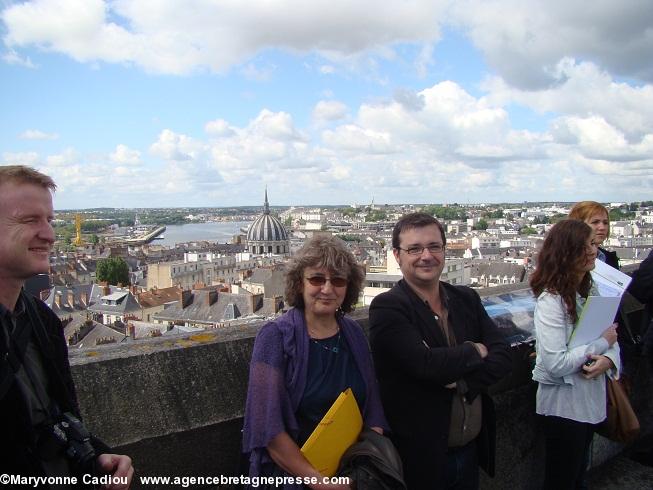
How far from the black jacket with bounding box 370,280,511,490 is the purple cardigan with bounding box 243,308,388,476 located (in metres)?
0.18

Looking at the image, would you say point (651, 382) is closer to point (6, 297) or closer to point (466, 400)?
point (466, 400)

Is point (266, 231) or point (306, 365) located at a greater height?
point (306, 365)

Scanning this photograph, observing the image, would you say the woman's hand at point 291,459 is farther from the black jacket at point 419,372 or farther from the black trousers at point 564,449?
the black trousers at point 564,449

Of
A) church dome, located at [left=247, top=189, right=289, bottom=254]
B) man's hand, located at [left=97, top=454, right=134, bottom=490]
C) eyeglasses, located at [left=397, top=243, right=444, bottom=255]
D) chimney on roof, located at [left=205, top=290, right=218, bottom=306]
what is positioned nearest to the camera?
man's hand, located at [left=97, top=454, right=134, bottom=490]

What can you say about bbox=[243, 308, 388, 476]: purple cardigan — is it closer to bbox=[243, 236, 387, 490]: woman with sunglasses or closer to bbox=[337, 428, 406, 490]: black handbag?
bbox=[243, 236, 387, 490]: woman with sunglasses

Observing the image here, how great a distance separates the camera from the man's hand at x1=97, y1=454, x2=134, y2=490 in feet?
5.14

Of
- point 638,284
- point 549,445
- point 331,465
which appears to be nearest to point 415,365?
point 331,465

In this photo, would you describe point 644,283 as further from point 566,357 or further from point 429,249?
point 429,249

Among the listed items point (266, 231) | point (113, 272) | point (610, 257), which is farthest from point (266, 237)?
point (610, 257)

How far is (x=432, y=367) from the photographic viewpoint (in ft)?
6.63

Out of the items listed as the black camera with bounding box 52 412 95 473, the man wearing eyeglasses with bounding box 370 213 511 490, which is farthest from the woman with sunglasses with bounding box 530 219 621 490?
the black camera with bounding box 52 412 95 473

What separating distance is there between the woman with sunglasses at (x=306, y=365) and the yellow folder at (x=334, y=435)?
4 cm

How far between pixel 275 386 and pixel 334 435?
0.27 meters

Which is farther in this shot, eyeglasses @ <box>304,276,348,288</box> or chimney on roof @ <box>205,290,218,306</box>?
chimney on roof @ <box>205,290,218,306</box>
